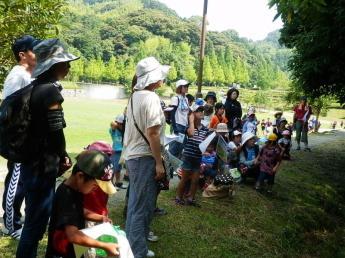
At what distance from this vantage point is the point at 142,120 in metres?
3.52

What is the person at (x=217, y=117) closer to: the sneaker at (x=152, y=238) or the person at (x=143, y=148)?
the sneaker at (x=152, y=238)

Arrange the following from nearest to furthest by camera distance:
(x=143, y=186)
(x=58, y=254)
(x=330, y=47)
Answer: (x=58, y=254), (x=143, y=186), (x=330, y=47)

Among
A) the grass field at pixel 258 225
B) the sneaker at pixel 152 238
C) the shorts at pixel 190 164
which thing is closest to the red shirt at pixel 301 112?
the grass field at pixel 258 225

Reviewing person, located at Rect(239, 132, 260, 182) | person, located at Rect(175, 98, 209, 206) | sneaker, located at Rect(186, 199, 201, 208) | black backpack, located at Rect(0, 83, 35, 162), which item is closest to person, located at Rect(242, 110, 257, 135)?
person, located at Rect(239, 132, 260, 182)

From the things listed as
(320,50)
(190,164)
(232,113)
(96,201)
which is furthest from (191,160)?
(320,50)

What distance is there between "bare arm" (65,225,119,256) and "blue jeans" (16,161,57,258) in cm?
47

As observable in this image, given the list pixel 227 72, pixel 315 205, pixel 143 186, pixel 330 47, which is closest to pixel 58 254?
pixel 143 186

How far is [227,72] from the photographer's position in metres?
87.8

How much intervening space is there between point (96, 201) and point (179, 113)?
4.00m

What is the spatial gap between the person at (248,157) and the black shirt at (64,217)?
17.0 feet

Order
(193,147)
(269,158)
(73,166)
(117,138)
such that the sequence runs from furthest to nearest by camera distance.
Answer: (269,158), (117,138), (193,147), (73,166)

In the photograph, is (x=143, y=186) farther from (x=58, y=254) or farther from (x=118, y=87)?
(x=118, y=87)

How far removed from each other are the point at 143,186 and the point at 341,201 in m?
6.65

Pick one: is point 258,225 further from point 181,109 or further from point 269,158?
point 181,109
